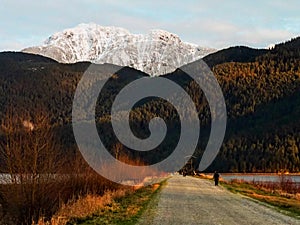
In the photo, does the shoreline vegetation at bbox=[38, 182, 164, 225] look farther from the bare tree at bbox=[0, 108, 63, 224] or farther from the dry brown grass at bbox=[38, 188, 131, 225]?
the bare tree at bbox=[0, 108, 63, 224]

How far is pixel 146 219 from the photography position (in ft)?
69.3

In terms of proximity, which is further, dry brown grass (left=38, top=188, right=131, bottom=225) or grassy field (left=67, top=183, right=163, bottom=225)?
grassy field (left=67, top=183, right=163, bottom=225)

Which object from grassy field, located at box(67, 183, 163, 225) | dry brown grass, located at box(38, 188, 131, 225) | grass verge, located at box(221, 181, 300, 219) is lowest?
grass verge, located at box(221, 181, 300, 219)

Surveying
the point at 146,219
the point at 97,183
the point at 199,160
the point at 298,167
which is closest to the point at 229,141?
the point at 199,160

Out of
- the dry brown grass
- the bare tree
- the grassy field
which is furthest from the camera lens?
the grassy field

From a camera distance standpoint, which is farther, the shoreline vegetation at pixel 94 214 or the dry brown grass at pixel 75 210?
the shoreline vegetation at pixel 94 214

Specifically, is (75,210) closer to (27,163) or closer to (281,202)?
(27,163)

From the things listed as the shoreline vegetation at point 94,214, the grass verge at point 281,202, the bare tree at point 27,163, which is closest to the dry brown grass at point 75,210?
the shoreline vegetation at point 94,214

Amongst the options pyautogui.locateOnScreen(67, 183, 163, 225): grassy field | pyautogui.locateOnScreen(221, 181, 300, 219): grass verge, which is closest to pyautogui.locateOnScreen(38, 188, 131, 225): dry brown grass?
pyautogui.locateOnScreen(67, 183, 163, 225): grassy field

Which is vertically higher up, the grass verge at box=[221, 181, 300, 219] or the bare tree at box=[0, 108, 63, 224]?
the bare tree at box=[0, 108, 63, 224]

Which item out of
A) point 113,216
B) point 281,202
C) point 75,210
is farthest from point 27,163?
point 281,202

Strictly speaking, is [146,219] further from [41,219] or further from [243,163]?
[243,163]

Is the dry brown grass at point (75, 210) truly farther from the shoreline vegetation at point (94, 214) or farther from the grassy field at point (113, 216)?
the grassy field at point (113, 216)

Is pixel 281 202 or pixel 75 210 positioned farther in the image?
pixel 281 202
